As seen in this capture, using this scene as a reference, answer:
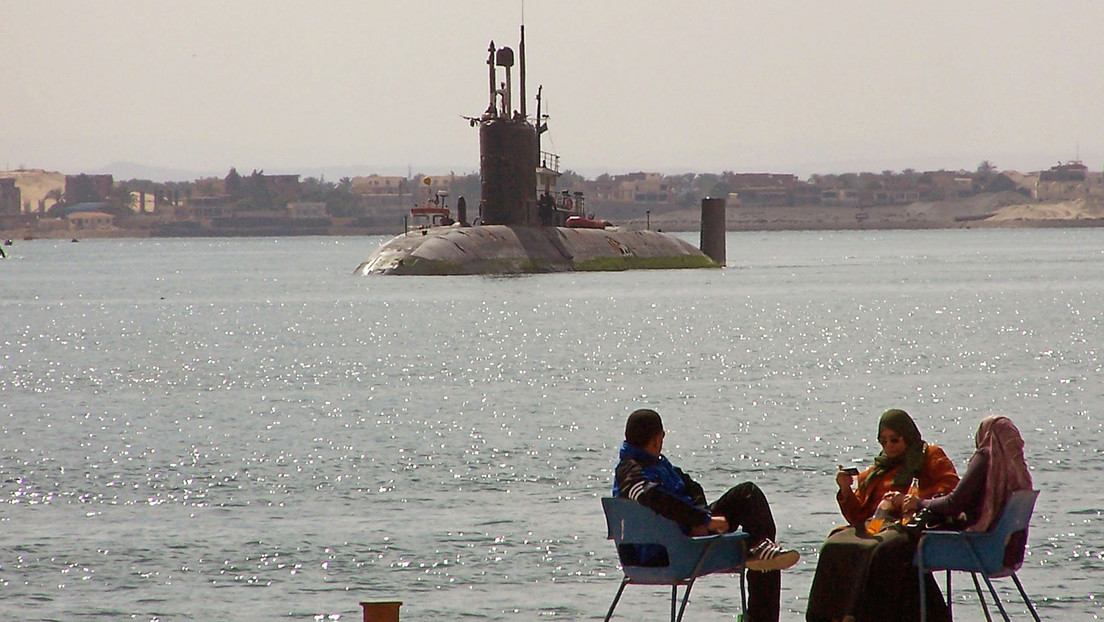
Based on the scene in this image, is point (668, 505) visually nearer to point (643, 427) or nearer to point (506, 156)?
point (643, 427)

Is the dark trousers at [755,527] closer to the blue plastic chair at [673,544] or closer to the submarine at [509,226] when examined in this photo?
the blue plastic chair at [673,544]

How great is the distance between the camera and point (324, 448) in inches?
927

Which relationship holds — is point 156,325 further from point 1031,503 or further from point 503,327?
point 1031,503

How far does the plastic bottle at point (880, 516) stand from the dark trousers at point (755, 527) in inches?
22.4

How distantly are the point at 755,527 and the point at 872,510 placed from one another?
722mm

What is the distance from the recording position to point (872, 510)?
9.36 meters

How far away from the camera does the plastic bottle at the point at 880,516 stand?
9.10m

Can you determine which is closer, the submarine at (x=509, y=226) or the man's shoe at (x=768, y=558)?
the man's shoe at (x=768, y=558)

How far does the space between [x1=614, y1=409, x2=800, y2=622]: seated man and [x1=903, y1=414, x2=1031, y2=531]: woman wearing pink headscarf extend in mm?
835

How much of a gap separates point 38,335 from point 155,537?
46.2 metres

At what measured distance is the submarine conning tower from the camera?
8338cm

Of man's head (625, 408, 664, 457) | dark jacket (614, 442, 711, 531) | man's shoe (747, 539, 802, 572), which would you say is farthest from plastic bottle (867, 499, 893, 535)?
man's head (625, 408, 664, 457)

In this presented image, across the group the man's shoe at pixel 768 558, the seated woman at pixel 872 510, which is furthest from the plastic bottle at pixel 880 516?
the man's shoe at pixel 768 558

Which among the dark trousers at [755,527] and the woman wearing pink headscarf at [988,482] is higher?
the woman wearing pink headscarf at [988,482]
